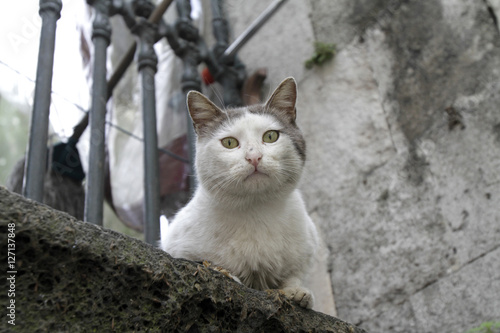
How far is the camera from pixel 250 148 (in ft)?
7.19

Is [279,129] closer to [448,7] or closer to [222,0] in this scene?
[448,7]

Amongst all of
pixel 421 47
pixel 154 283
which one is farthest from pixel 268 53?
pixel 154 283

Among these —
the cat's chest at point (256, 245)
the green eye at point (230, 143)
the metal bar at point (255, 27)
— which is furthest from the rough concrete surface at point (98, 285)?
the metal bar at point (255, 27)

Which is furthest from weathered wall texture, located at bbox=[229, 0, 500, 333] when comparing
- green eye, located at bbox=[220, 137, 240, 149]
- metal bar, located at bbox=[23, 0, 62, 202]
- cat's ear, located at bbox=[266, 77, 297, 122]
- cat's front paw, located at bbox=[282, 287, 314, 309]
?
metal bar, located at bbox=[23, 0, 62, 202]

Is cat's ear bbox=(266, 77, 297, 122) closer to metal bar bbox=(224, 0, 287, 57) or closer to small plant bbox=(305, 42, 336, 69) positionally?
small plant bbox=(305, 42, 336, 69)

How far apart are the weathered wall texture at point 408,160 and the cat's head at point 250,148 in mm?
761

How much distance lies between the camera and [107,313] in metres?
1.34

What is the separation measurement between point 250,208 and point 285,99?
0.64m

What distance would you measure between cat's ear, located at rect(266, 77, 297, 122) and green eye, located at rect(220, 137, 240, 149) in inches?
12.9

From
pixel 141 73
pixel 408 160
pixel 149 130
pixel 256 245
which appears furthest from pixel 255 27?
pixel 256 245

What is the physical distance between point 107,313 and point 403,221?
7.58 feet

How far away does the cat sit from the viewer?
2156mm

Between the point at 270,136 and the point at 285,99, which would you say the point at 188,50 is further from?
the point at 270,136

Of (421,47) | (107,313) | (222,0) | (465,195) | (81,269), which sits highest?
(222,0)
